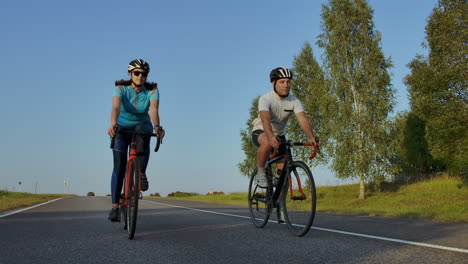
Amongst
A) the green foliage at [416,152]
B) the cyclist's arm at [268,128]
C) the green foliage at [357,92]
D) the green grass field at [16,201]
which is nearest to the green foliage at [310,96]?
the green foliage at [357,92]

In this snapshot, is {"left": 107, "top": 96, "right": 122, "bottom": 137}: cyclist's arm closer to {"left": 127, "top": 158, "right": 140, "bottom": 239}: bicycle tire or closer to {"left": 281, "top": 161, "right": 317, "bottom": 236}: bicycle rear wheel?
{"left": 127, "top": 158, "right": 140, "bottom": 239}: bicycle tire

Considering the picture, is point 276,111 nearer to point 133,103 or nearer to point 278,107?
point 278,107

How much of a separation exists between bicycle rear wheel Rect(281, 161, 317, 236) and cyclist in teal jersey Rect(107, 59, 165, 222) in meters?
1.93

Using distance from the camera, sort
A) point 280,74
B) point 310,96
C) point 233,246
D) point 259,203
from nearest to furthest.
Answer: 1. point 233,246
2. point 280,74
3. point 259,203
4. point 310,96

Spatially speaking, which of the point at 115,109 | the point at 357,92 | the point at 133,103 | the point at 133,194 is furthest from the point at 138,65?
the point at 357,92

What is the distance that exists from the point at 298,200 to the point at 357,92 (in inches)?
949

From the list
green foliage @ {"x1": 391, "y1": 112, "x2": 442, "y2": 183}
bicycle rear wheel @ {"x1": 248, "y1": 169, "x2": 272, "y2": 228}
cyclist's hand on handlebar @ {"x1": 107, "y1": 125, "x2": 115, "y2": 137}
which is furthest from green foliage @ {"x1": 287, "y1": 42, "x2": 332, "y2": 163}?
cyclist's hand on handlebar @ {"x1": 107, "y1": 125, "x2": 115, "y2": 137}

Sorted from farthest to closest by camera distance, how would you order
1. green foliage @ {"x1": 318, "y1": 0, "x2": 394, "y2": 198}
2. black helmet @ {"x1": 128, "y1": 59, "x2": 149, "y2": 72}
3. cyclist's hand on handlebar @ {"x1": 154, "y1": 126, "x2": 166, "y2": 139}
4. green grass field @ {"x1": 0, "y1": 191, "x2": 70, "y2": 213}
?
green foliage @ {"x1": 318, "y1": 0, "x2": 394, "y2": 198}, green grass field @ {"x1": 0, "y1": 191, "x2": 70, "y2": 213}, black helmet @ {"x1": 128, "y1": 59, "x2": 149, "y2": 72}, cyclist's hand on handlebar @ {"x1": 154, "y1": 126, "x2": 166, "y2": 139}

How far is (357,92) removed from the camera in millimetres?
28750

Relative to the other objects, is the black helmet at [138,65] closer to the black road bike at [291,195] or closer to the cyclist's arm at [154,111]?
the cyclist's arm at [154,111]

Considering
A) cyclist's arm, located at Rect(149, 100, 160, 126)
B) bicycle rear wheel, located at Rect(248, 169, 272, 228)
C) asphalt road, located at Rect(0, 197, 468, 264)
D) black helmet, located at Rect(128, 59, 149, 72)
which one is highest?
black helmet, located at Rect(128, 59, 149, 72)

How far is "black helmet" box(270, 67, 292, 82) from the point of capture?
611 cm

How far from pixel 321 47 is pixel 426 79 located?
859 cm

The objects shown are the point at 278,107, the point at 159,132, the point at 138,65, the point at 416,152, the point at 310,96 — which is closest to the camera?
the point at 159,132
